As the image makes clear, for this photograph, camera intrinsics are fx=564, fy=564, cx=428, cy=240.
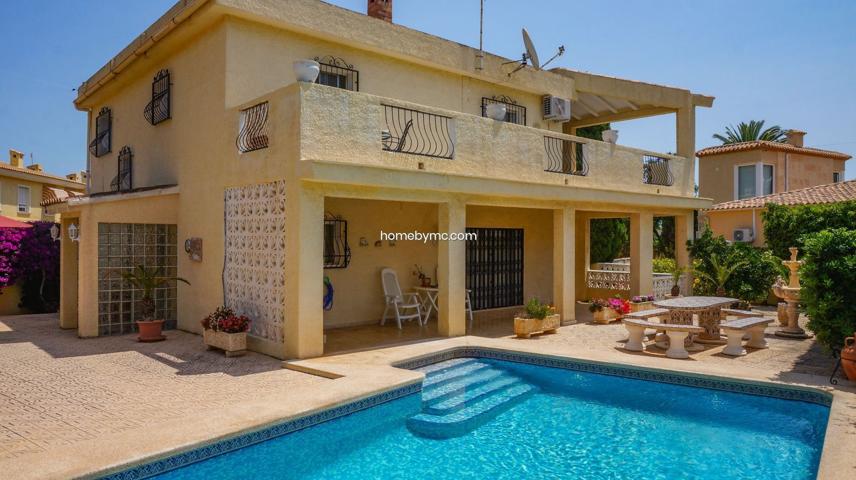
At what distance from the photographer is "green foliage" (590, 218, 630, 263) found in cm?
2395

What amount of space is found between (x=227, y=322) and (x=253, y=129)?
348cm

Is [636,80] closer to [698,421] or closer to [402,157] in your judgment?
[402,157]

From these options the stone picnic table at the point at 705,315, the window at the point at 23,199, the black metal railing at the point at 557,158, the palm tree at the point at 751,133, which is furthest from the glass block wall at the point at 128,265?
the palm tree at the point at 751,133

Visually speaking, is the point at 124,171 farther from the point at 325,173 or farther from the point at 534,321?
the point at 534,321

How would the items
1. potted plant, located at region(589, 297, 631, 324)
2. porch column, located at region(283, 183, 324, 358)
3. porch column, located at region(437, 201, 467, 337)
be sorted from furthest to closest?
1. potted plant, located at region(589, 297, 631, 324)
2. porch column, located at region(437, 201, 467, 337)
3. porch column, located at region(283, 183, 324, 358)

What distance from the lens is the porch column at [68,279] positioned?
13.6 m

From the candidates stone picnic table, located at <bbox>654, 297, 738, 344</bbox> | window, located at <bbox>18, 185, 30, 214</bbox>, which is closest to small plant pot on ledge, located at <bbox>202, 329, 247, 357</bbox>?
stone picnic table, located at <bbox>654, 297, 738, 344</bbox>

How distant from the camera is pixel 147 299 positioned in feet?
38.2

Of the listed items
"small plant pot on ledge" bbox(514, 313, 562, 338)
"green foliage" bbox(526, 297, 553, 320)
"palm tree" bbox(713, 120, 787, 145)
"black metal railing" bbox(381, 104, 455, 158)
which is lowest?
"small plant pot on ledge" bbox(514, 313, 562, 338)

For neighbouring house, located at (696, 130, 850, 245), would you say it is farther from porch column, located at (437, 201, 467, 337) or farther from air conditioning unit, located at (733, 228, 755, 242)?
porch column, located at (437, 201, 467, 337)

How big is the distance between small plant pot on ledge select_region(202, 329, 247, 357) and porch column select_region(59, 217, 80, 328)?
5831 mm

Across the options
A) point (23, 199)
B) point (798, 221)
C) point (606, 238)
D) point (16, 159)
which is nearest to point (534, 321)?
point (798, 221)

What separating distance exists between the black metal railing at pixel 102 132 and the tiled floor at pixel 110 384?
7.61m

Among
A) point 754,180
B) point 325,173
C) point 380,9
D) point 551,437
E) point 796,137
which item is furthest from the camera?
point 796,137
